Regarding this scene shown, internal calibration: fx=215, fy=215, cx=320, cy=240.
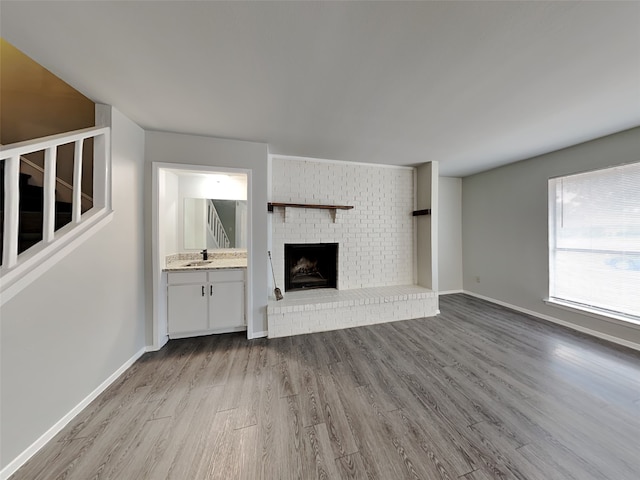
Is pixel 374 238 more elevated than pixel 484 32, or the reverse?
pixel 484 32

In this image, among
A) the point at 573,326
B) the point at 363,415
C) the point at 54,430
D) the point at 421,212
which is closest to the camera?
the point at 54,430

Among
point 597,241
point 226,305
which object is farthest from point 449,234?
point 226,305

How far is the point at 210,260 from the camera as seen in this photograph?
3.18m

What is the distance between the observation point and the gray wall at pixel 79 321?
123cm

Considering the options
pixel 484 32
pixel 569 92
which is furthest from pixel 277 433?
pixel 569 92

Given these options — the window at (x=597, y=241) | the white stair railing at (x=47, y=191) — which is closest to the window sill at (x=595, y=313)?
the window at (x=597, y=241)

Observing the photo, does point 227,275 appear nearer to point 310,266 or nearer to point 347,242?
point 310,266

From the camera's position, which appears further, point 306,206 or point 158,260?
point 306,206

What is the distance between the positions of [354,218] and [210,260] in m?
2.32

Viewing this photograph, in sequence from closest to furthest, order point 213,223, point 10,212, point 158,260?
point 10,212
point 158,260
point 213,223

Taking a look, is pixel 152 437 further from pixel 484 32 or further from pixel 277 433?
pixel 484 32

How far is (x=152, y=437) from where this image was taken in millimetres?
1382

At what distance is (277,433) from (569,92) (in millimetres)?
3383

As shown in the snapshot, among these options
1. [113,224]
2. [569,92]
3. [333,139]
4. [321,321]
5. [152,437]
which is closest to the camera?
[152,437]
